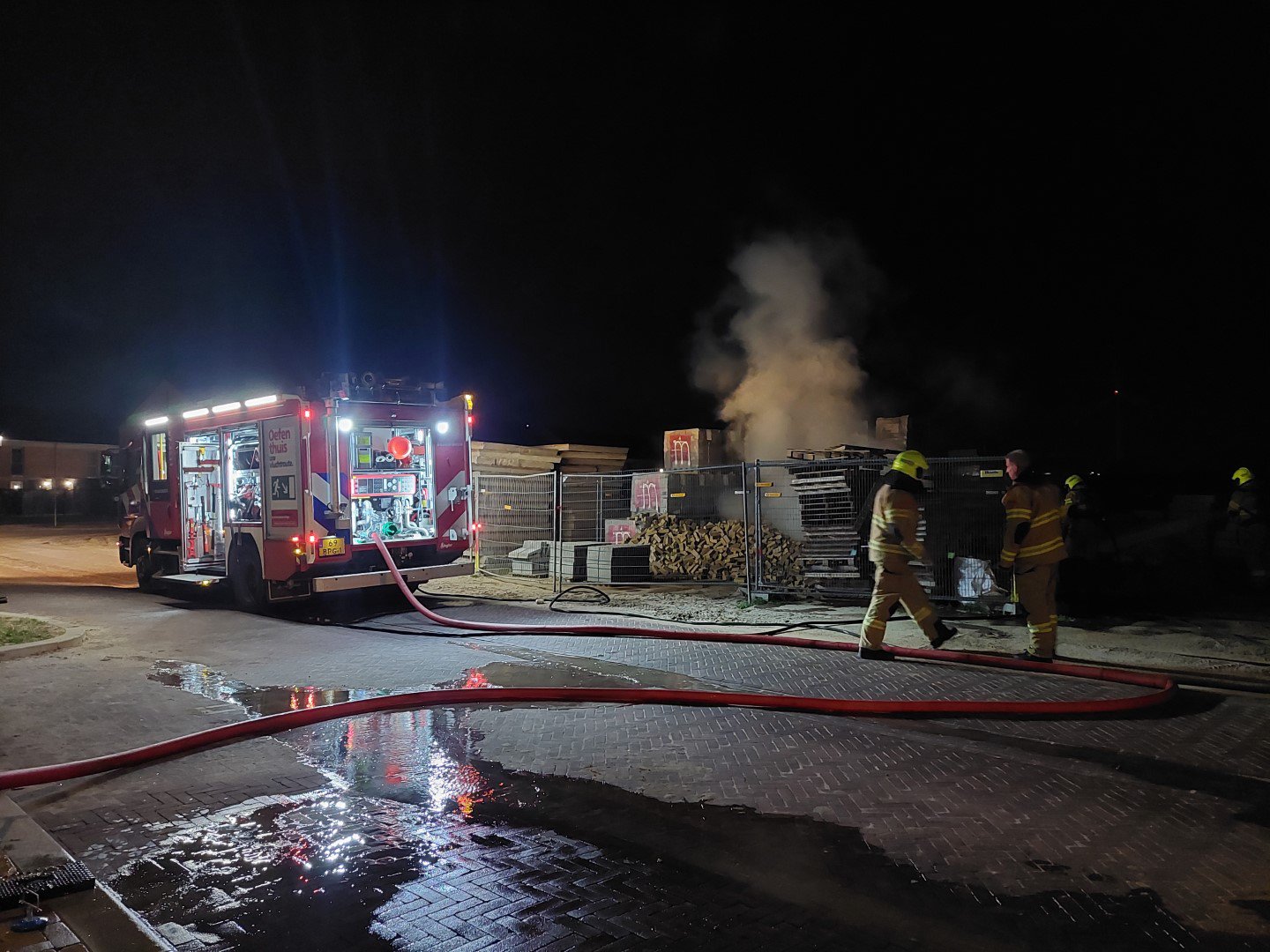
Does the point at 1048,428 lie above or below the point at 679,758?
above

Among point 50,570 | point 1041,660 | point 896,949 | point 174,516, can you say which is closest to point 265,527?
point 174,516

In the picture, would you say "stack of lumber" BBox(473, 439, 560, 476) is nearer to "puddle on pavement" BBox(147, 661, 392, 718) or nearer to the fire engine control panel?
the fire engine control panel

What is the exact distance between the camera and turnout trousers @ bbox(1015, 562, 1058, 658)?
7.28m

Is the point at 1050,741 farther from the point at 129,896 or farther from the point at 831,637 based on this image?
the point at 129,896

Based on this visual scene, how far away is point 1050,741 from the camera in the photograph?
547cm

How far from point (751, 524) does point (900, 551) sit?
19.3 ft

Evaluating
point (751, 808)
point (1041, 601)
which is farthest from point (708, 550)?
point (751, 808)

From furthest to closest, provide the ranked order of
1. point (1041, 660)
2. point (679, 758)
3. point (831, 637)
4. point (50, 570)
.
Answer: point (50, 570)
point (831, 637)
point (1041, 660)
point (679, 758)

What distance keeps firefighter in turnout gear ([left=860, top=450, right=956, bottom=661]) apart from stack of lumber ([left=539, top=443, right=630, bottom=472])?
Result: 12.0 metres

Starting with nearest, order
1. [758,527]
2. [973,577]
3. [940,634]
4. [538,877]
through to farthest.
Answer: [538,877] → [940,634] → [973,577] → [758,527]

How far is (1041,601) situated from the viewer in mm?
7328

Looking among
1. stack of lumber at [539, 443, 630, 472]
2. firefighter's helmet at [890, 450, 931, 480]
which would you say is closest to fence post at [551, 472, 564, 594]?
stack of lumber at [539, 443, 630, 472]

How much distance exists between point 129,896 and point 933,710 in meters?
4.83

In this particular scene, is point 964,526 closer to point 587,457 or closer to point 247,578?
point 247,578
